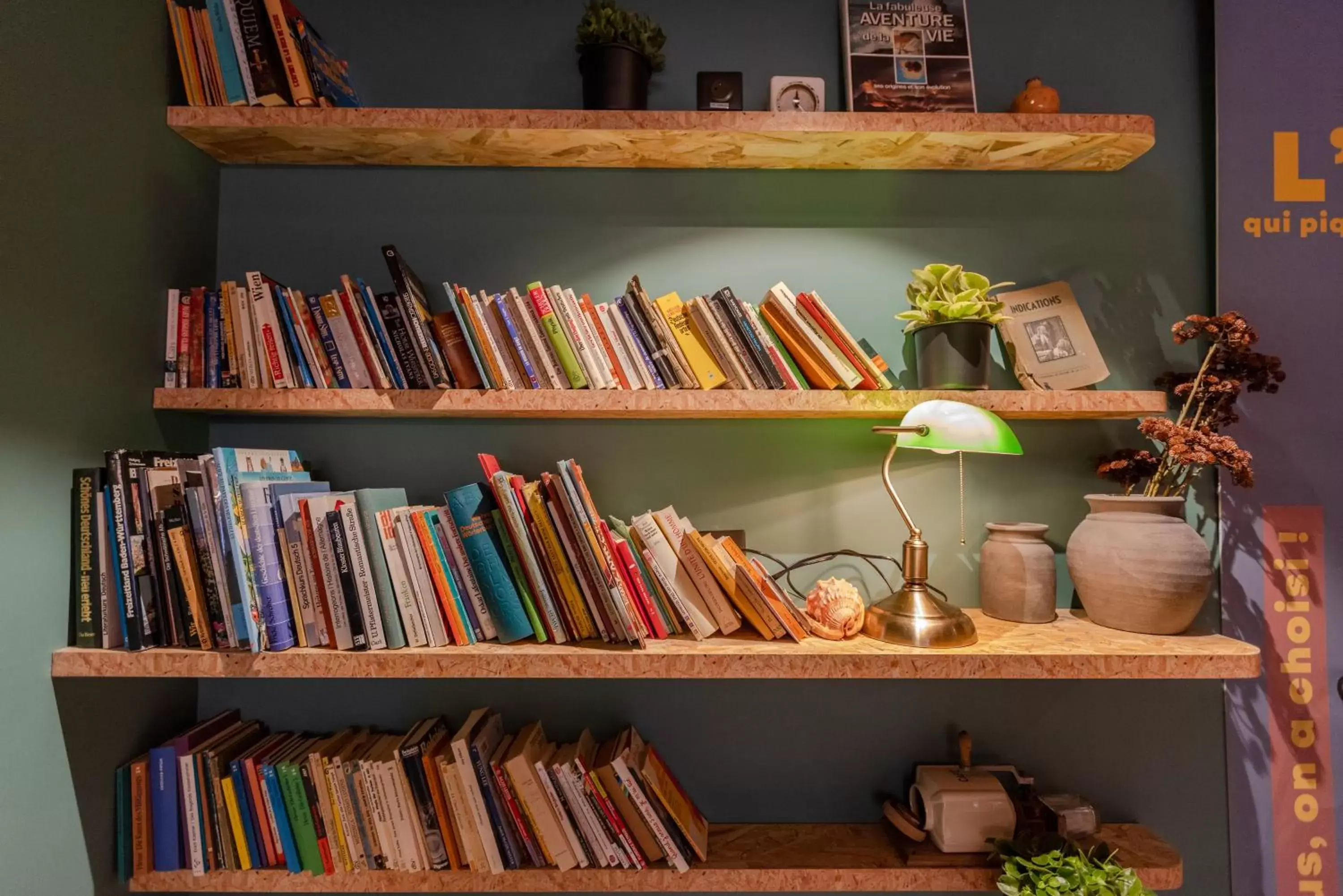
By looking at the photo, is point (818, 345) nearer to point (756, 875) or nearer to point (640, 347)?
point (640, 347)

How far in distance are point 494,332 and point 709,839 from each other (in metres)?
1.12

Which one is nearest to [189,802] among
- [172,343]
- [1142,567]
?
[172,343]

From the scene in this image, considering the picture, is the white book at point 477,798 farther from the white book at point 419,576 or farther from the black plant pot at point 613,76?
the black plant pot at point 613,76

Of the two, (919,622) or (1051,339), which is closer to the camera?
(919,622)

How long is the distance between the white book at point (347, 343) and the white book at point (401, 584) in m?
0.29

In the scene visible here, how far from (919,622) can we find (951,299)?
63 cm

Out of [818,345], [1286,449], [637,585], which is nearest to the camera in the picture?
[637,585]

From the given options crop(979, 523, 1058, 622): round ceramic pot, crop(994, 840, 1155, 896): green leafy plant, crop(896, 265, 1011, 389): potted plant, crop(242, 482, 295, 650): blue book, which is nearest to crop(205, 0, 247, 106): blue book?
crop(242, 482, 295, 650): blue book

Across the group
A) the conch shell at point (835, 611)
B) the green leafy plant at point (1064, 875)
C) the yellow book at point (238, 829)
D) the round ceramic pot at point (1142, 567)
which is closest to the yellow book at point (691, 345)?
the conch shell at point (835, 611)

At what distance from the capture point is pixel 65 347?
1.11 metres

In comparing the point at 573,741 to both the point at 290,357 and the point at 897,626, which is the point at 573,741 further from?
the point at 290,357

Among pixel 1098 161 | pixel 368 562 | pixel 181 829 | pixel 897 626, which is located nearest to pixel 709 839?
pixel 897 626

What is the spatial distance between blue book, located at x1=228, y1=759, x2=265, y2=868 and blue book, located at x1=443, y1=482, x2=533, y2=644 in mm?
550

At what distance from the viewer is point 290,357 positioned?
131 centimetres
